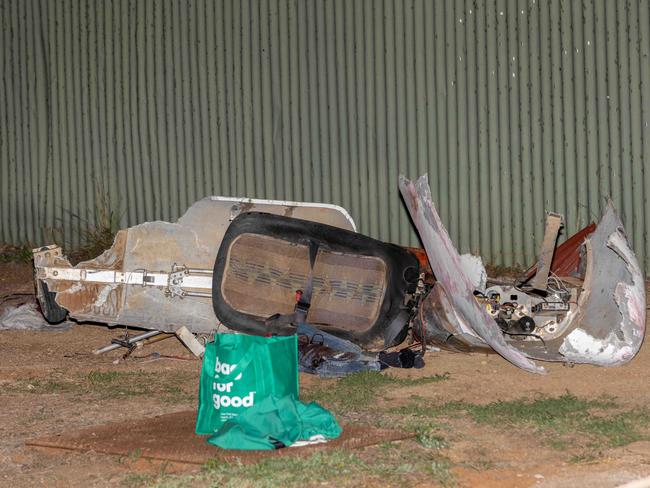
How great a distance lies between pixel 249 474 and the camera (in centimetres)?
545

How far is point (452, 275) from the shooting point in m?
7.57

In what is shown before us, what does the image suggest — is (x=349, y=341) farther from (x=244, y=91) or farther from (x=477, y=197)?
(x=244, y=91)

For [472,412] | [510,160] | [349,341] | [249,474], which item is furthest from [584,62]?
[249,474]

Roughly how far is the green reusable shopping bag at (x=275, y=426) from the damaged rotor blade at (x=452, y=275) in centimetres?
152

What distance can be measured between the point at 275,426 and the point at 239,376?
0.37m

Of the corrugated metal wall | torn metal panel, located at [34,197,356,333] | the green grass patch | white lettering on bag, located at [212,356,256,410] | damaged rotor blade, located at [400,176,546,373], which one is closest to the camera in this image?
white lettering on bag, located at [212,356,256,410]

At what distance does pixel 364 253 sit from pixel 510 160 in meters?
2.49

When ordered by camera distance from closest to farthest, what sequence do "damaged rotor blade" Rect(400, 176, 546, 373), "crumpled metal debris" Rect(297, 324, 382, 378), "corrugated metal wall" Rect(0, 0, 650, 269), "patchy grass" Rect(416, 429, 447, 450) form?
"patchy grass" Rect(416, 429, 447, 450), "damaged rotor blade" Rect(400, 176, 546, 373), "crumpled metal debris" Rect(297, 324, 382, 378), "corrugated metal wall" Rect(0, 0, 650, 269)

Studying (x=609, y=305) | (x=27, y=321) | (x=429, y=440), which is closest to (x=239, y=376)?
(x=429, y=440)

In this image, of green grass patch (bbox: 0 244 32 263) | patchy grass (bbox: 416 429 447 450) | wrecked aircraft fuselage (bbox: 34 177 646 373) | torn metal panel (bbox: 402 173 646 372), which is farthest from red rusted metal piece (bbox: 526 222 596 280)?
green grass patch (bbox: 0 244 32 263)

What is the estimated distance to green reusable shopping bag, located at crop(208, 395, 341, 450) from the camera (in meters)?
5.91

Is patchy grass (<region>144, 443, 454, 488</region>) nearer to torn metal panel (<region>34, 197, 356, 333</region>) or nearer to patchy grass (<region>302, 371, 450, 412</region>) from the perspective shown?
patchy grass (<region>302, 371, 450, 412</region>)

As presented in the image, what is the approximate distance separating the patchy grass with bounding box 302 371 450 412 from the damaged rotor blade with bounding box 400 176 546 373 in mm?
514

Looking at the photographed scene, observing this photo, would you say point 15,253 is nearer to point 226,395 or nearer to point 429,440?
point 226,395
